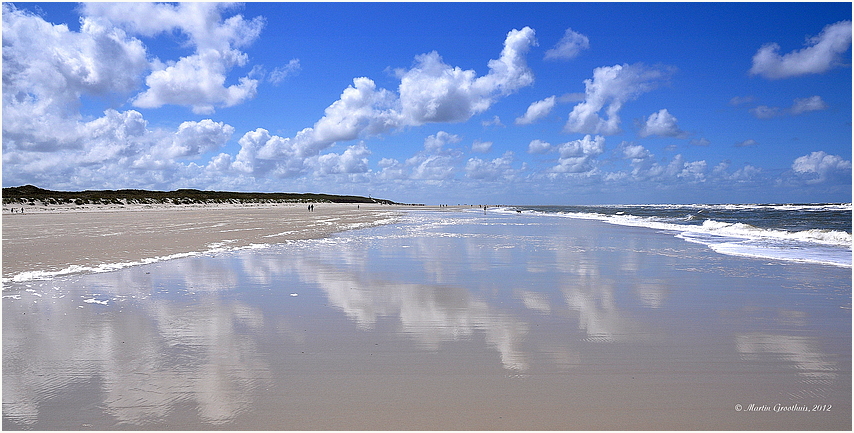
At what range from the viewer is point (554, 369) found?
4234 mm

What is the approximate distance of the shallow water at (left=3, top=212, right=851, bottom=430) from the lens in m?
3.44

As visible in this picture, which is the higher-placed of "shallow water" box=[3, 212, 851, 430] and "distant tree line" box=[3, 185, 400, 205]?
"distant tree line" box=[3, 185, 400, 205]

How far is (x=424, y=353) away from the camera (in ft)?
15.4

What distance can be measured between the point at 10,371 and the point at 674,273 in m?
10.9

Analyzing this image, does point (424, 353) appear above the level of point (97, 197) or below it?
below

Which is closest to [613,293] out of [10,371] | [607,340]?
[607,340]

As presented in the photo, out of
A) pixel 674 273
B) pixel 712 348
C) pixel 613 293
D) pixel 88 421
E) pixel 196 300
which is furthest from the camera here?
pixel 674 273

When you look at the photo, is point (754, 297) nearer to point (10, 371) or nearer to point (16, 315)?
point (10, 371)

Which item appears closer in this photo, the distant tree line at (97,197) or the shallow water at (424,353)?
the shallow water at (424,353)

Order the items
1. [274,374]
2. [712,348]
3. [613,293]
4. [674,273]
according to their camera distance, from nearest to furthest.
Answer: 1. [274,374]
2. [712,348]
3. [613,293]
4. [674,273]

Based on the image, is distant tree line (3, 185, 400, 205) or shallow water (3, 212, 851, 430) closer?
shallow water (3, 212, 851, 430)

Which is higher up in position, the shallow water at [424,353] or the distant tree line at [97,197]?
the distant tree line at [97,197]

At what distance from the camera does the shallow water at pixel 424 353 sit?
3.44 metres

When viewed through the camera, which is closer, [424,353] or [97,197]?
[424,353]
